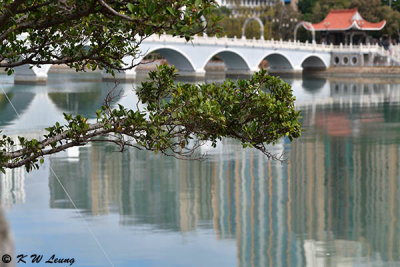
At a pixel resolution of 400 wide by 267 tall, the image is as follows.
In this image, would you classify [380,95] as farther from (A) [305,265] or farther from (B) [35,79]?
(A) [305,265]

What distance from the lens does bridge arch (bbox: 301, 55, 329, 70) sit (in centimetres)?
7216

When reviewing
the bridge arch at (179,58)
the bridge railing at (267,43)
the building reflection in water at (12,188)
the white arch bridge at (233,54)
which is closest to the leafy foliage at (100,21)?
the building reflection in water at (12,188)

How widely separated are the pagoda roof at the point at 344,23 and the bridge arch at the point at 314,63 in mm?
3017

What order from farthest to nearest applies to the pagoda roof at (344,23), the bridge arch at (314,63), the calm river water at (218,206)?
the bridge arch at (314,63) → the pagoda roof at (344,23) → the calm river water at (218,206)

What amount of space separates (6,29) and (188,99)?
172cm

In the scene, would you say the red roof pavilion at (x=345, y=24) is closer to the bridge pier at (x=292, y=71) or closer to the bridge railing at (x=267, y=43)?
the bridge railing at (x=267, y=43)

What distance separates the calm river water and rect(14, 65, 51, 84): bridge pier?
887 inches

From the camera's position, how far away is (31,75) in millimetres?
47188

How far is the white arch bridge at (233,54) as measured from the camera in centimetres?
5038

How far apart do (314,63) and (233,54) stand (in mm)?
14810

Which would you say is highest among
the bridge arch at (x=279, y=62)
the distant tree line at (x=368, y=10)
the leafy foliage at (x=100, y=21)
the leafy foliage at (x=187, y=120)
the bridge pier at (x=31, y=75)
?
the distant tree line at (x=368, y=10)

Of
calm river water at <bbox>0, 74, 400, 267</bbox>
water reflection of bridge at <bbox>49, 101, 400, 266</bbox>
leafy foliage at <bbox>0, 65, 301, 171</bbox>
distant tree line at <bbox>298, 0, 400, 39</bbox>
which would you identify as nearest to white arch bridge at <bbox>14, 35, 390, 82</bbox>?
distant tree line at <bbox>298, 0, 400, 39</bbox>

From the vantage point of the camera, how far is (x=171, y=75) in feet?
23.1

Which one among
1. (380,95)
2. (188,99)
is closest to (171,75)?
(188,99)
